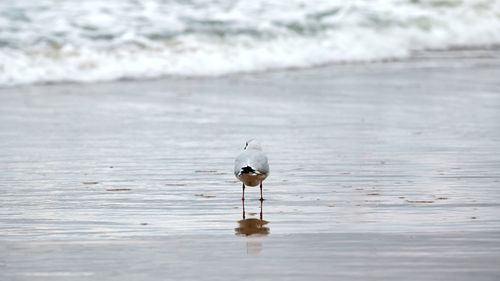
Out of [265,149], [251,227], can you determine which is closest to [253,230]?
[251,227]

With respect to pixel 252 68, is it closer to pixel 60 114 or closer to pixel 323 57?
pixel 323 57

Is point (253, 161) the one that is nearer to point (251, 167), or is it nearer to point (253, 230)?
point (251, 167)

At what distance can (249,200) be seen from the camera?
4309mm

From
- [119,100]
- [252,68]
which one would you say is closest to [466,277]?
[119,100]

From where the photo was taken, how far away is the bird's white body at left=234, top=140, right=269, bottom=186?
404 cm

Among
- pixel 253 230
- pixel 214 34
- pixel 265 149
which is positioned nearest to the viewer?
pixel 253 230

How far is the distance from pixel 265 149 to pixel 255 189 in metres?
1.23

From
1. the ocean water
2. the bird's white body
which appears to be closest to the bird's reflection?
the bird's white body

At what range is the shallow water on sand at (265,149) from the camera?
12.8 ft

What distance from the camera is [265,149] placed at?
227 inches

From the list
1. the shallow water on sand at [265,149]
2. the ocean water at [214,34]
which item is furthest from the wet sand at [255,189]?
the ocean water at [214,34]

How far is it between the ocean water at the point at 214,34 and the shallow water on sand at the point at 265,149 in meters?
0.98

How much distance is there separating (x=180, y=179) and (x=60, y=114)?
2.75 metres

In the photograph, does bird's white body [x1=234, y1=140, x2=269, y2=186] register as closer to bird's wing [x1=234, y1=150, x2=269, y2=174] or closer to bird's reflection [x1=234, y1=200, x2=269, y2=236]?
bird's wing [x1=234, y1=150, x2=269, y2=174]
